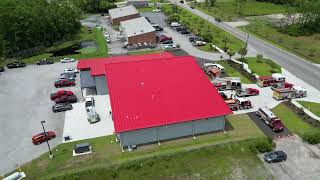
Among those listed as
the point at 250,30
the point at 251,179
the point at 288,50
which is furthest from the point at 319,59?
the point at 251,179

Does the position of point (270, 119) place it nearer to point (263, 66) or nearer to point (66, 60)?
point (263, 66)

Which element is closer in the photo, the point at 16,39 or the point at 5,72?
the point at 5,72

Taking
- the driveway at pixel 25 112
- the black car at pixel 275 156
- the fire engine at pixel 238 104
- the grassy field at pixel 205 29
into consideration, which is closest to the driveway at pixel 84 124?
the driveway at pixel 25 112

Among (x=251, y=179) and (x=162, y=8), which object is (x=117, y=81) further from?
(x=162, y=8)

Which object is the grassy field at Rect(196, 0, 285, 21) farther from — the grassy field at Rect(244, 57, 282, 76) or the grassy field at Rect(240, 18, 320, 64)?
the grassy field at Rect(244, 57, 282, 76)

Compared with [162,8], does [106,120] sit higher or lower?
lower

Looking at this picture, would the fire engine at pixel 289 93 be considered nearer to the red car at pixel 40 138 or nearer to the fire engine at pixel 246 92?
the fire engine at pixel 246 92
